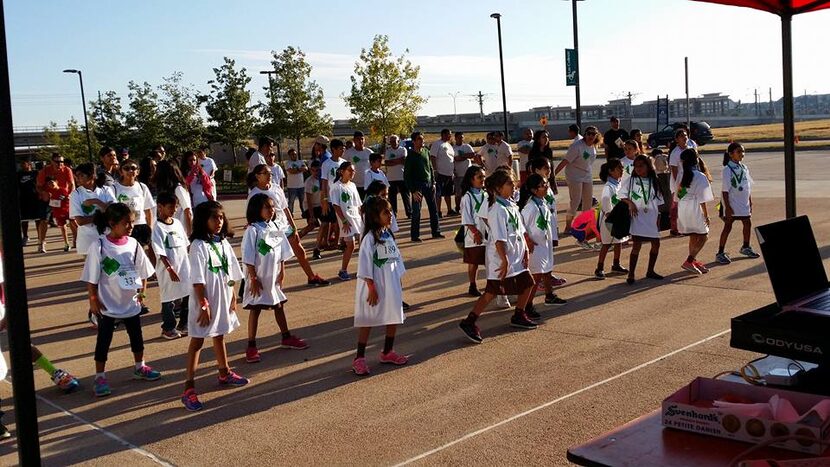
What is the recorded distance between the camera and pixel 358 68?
4147 centimetres

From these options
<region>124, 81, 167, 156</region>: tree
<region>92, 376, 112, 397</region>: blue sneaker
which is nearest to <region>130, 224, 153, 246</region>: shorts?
<region>92, 376, 112, 397</region>: blue sneaker

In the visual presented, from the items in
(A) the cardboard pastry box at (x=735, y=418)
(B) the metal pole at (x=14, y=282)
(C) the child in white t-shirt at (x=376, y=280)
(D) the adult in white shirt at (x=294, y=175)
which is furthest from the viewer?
(D) the adult in white shirt at (x=294, y=175)

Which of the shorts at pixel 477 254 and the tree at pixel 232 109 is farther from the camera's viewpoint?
the tree at pixel 232 109

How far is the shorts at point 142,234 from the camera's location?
10.0m

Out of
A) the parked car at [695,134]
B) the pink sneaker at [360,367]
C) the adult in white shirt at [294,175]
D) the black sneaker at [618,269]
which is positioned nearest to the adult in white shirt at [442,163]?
the adult in white shirt at [294,175]

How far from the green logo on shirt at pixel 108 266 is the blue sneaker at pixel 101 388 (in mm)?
922

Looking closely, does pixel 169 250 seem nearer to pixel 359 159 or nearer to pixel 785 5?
pixel 785 5

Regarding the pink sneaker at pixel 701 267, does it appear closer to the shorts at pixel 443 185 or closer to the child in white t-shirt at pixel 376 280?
the child in white t-shirt at pixel 376 280

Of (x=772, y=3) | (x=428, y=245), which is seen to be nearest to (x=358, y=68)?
(x=428, y=245)

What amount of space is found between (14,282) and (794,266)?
3.08m

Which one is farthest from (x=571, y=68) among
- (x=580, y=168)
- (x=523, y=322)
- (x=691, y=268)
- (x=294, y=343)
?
(x=294, y=343)

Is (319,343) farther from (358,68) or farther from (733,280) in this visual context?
(358,68)

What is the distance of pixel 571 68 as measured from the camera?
25.8m

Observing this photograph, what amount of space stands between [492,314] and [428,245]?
5358 mm
